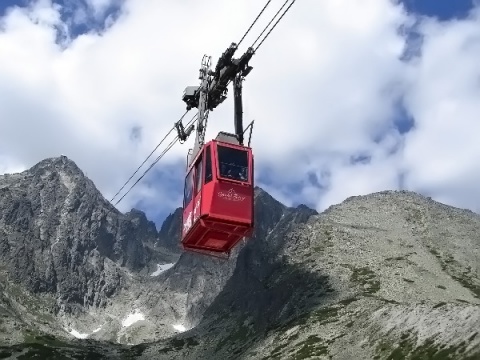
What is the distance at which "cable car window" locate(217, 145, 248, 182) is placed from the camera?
1383 inches

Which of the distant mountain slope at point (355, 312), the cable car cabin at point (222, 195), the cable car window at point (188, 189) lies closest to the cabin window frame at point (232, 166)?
the cable car cabin at point (222, 195)

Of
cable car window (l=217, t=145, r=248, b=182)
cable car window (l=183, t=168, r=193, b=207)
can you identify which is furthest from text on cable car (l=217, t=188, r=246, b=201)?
cable car window (l=183, t=168, r=193, b=207)

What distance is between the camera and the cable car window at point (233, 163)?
35.1 meters

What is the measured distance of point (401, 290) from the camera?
159m

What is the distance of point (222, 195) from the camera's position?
113 ft

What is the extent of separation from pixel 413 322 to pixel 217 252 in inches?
2857

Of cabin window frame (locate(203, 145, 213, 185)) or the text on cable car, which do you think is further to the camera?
cabin window frame (locate(203, 145, 213, 185))

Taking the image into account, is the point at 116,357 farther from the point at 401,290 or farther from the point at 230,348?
the point at 401,290

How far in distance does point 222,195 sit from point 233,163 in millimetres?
2148

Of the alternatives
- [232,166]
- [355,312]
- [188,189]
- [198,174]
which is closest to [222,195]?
[232,166]

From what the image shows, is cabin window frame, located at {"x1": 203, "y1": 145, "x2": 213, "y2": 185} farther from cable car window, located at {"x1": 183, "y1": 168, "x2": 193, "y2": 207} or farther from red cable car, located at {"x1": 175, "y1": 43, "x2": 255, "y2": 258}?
cable car window, located at {"x1": 183, "y1": 168, "x2": 193, "y2": 207}

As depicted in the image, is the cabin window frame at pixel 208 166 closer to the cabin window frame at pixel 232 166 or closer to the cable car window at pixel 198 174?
the cabin window frame at pixel 232 166

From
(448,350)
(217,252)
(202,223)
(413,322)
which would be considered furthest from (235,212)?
(413,322)

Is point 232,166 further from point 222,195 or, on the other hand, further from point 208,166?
point 222,195
